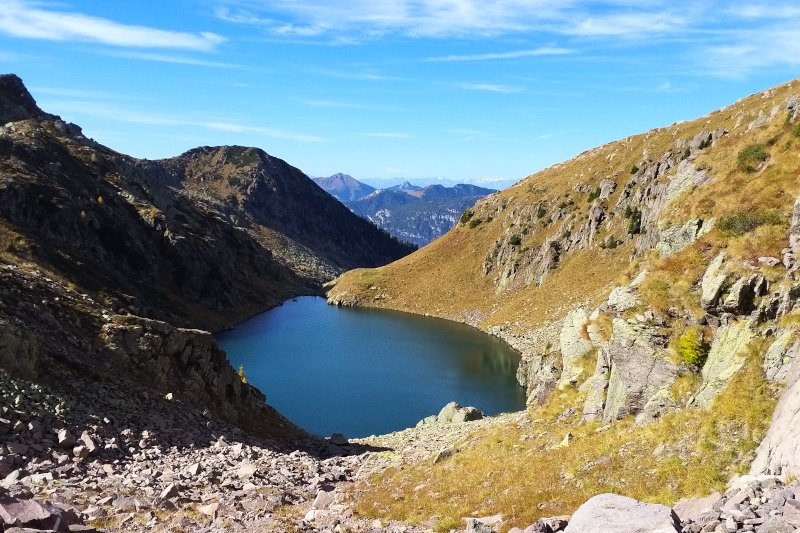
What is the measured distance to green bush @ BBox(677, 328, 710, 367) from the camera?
78.0 feet

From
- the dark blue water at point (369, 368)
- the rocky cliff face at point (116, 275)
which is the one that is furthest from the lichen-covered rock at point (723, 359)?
the dark blue water at point (369, 368)

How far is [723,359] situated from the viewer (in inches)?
A: 885

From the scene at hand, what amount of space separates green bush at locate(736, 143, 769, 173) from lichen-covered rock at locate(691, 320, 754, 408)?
44.4ft

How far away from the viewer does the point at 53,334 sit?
1453 inches

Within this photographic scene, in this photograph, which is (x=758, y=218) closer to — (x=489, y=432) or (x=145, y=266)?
(x=489, y=432)

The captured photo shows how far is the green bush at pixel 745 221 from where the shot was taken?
26.1m

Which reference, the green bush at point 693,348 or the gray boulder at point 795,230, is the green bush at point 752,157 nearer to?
the gray boulder at point 795,230

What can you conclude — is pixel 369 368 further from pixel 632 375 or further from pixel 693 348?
pixel 693 348

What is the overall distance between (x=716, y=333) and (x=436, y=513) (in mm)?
13983

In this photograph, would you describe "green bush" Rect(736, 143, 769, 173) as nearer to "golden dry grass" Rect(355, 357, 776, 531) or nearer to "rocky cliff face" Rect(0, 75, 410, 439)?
"golden dry grass" Rect(355, 357, 776, 531)

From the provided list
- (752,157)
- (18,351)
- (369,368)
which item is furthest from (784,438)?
(369,368)

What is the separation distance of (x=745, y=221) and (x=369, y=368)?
6048cm

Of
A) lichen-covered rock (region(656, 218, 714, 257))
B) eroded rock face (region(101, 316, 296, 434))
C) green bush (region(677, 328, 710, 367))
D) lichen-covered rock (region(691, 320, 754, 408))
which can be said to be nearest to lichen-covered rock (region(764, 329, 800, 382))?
lichen-covered rock (region(691, 320, 754, 408))

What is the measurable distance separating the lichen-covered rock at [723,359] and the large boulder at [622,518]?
9473 mm
